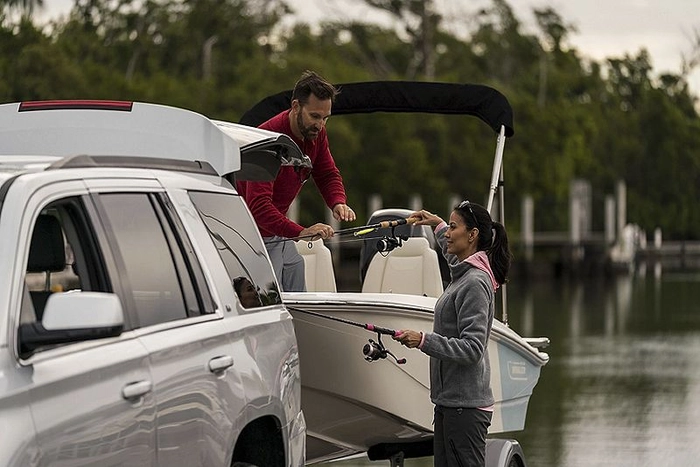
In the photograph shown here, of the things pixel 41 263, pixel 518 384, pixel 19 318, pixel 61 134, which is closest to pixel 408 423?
pixel 518 384

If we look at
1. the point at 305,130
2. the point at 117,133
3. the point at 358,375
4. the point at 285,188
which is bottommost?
the point at 358,375

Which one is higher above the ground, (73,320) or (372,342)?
(73,320)

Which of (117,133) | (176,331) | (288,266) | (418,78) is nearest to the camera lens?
(176,331)

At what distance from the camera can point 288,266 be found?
370 inches

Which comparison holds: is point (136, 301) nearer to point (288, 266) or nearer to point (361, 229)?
point (288, 266)

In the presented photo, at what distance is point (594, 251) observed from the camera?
218 ft

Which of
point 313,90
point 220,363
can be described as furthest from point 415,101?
point 220,363

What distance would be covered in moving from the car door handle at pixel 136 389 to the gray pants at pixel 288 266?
378 centimetres

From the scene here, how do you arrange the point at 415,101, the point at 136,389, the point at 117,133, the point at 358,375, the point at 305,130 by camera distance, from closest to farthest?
1. the point at 136,389
2. the point at 117,133
3. the point at 358,375
4. the point at 305,130
5. the point at 415,101

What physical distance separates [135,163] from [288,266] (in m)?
3.22

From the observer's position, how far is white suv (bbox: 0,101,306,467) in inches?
193

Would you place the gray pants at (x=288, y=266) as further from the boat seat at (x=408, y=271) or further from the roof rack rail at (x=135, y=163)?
the roof rack rail at (x=135, y=163)

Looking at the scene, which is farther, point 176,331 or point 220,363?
point 220,363

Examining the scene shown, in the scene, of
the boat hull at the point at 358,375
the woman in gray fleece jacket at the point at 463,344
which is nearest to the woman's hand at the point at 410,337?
the woman in gray fleece jacket at the point at 463,344
